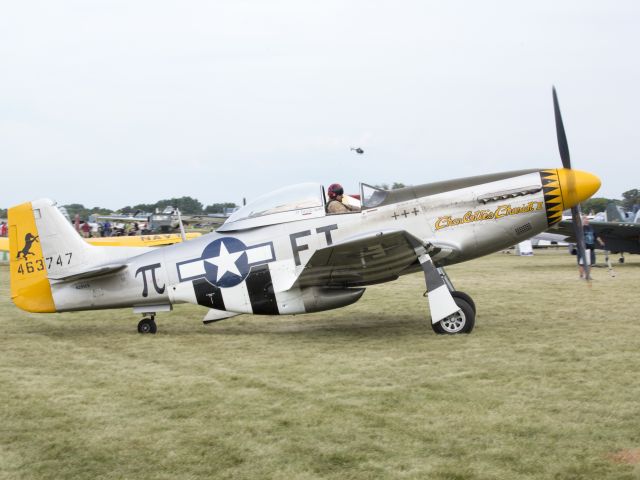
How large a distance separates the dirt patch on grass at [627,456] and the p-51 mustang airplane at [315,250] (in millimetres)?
4454

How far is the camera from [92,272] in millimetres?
8977

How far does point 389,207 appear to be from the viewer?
8781 millimetres

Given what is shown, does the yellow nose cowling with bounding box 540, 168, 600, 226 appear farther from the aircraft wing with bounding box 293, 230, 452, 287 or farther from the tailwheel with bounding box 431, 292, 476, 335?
the tailwheel with bounding box 431, 292, 476, 335

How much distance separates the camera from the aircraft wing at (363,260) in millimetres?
8086

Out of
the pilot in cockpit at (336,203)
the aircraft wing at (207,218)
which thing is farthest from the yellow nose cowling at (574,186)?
the aircraft wing at (207,218)

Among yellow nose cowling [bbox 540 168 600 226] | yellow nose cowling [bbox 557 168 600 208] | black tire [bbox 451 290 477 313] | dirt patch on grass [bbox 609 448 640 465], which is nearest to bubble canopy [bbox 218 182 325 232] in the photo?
black tire [bbox 451 290 477 313]

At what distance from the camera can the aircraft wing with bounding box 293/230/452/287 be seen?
8086 millimetres

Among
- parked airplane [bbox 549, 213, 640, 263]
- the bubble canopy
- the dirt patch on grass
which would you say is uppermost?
the bubble canopy

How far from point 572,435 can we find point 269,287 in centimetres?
512

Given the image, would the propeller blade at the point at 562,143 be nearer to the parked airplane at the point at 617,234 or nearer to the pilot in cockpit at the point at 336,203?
the pilot in cockpit at the point at 336,203

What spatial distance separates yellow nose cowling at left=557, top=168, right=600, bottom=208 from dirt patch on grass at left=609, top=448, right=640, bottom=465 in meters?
5.21

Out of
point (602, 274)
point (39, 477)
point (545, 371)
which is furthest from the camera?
point (602, 274)

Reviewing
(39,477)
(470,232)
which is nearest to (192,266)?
(470,232)

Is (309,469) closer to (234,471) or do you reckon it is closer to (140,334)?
(234,471)
